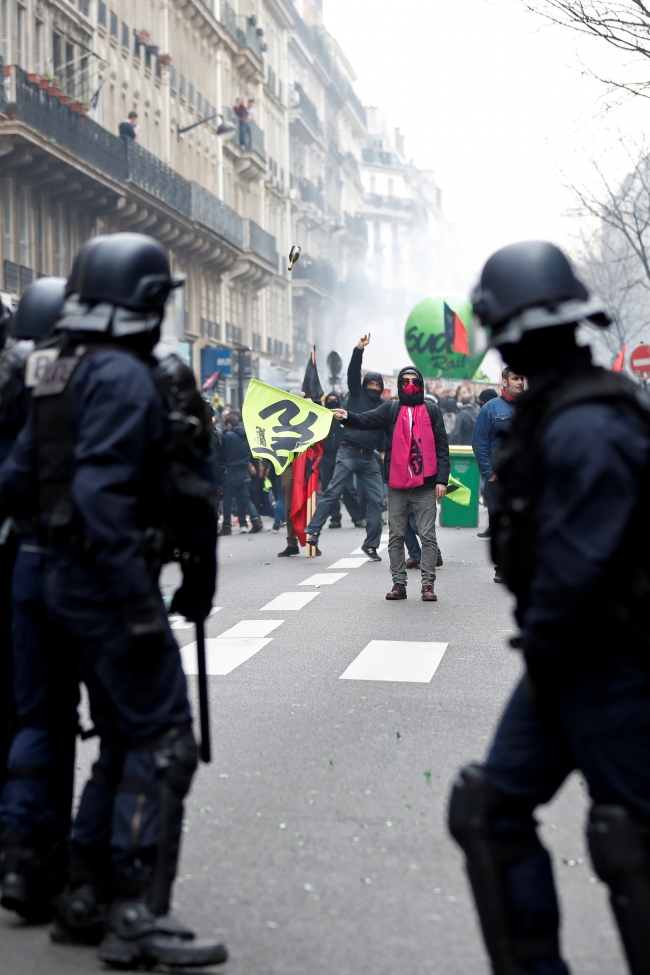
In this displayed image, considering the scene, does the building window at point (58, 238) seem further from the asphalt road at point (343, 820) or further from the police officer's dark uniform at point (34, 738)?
the police officer's dark uniform at point (34, 738)

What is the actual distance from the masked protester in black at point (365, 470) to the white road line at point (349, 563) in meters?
0.13

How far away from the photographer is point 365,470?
57.0 feet

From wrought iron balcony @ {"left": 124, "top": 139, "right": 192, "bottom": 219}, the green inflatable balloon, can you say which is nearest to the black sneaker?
wrought iron balcony @ {"left": 124, "top": 139, "right": 192, "bottom": 219}

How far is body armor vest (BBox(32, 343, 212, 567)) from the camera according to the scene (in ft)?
13.2

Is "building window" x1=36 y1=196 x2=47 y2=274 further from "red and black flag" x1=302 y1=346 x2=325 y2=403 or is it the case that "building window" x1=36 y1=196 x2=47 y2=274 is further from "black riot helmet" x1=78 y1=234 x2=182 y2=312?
"black riot helmet" x1=78 y1=234 x2=182 y2=312

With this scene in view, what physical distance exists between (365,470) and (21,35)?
62.3 feet

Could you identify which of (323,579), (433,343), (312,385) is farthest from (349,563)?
(433,343)

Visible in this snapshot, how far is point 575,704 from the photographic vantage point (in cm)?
322

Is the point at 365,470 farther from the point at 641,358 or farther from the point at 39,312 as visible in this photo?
the point at 39,312

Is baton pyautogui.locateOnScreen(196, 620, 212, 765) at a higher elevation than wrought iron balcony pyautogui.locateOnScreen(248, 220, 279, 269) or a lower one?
lower

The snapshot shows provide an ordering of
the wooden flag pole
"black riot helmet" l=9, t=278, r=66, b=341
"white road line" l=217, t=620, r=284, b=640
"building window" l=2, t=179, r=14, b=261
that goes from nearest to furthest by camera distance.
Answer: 1. "black riot helmet" l=9, t=278, r=66, b=341
2. "white road line" l=217, t=620, r=284, b=640
3. the wooden flag pole
4. "building window" l=2, t=179, r=14, b=261

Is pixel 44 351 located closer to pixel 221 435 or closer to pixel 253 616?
pixel 253 616

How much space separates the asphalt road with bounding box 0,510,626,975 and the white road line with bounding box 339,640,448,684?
1.5 inches

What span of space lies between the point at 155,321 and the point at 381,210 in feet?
429
